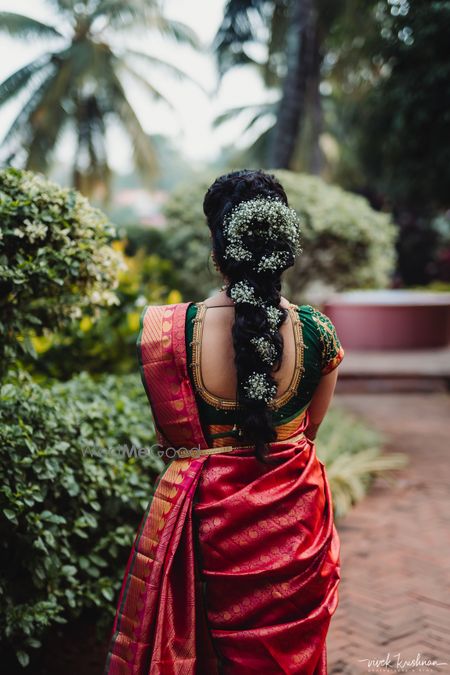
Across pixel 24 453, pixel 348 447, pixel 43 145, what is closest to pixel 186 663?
pixel 24 453

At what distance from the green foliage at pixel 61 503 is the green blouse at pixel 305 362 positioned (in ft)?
2.84

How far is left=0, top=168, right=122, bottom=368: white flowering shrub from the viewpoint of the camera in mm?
2705

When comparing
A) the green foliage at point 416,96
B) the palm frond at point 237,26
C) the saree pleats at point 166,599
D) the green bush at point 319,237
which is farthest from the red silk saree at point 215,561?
the palm frond at point 237,26

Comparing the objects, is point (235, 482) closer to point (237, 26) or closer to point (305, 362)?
point (305, 362)

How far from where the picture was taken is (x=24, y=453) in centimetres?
262

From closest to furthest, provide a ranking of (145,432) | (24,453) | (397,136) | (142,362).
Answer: (142,362), (24,453), (145,432), (397,136)

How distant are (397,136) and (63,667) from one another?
26.8ft

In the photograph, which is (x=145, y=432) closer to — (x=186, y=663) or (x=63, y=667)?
(x=63, y=667)

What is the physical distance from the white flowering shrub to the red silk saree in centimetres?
88

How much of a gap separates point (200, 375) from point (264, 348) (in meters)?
0.22

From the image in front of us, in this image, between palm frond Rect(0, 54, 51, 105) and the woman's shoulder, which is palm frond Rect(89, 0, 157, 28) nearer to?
palm frond Rect(0, 54, 51, 105)

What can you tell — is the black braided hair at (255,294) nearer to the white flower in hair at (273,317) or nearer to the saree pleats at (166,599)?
the white flower in hair at (273,317)

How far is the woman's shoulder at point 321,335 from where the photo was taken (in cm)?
209

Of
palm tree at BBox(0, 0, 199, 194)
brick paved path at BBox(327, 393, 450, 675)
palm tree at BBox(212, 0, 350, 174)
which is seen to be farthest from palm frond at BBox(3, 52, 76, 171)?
brick paved path at BBox(327, 393, 450, 675)
